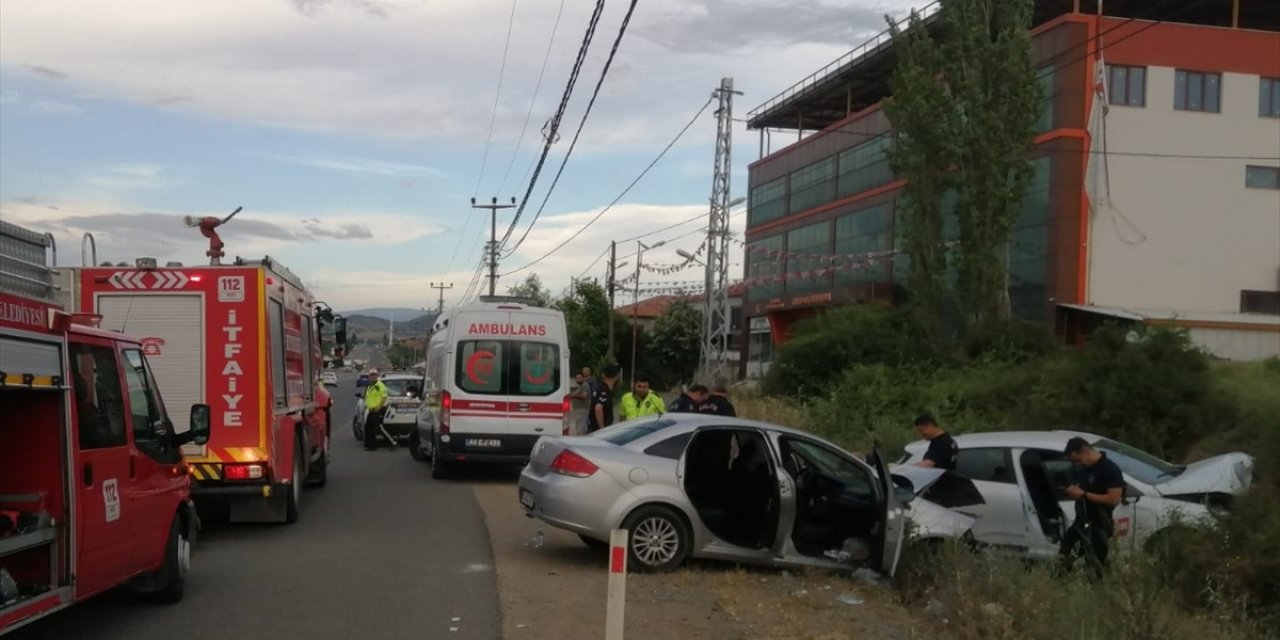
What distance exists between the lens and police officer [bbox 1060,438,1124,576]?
32.5 ft

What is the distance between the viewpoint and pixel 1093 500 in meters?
9.89

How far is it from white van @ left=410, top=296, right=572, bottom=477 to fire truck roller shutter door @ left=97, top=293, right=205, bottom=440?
632cm

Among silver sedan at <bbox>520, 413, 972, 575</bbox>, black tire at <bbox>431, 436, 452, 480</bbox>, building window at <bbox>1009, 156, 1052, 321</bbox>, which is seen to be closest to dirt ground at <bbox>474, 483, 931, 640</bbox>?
silver sedan at <bbox>520, 413, 972, 575</bbox>

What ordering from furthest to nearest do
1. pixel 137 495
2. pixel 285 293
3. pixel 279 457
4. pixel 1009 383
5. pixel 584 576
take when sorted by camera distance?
pixel 1009 383 → pixel 285 293 → pixel 279 457 → pixel 584 576 → pixel 137 495

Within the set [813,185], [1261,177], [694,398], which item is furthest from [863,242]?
[694,398]

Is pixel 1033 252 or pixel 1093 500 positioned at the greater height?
pixel 1033 252

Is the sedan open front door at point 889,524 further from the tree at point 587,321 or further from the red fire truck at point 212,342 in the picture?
the tree at point 587,321

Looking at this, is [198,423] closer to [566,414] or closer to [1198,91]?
[566,414]

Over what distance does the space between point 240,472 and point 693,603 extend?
17.2 feet

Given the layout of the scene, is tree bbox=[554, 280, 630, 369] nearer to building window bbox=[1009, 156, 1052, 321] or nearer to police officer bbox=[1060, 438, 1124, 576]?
building window bbox=[1009, 156, 1052, 321]

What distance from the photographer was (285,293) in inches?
559

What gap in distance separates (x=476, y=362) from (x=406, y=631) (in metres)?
10.2

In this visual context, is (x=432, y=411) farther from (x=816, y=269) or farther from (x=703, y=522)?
(x=816, y=269)

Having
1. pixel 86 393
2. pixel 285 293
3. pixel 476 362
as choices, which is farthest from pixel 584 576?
pixel 476 362
